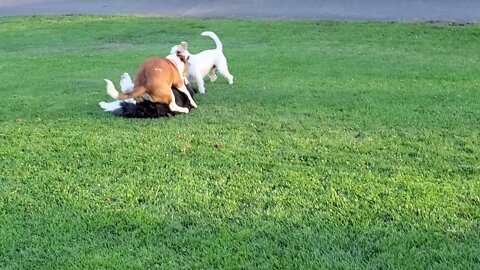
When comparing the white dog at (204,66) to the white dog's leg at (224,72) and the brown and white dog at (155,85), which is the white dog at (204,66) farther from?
the brown and white dog at (155,85)

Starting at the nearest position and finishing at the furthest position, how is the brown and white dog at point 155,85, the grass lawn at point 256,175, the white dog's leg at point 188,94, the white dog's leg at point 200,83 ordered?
the grass lawn at point 256,175, the brown and white dog at point 155,85, the white dog's leg at point 188,94, the white dog's leg at point 200,83

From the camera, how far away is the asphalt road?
14.9 m

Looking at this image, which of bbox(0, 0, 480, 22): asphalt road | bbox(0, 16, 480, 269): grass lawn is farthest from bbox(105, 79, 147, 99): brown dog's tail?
bbox(0, 0, 480, 22): asphalt road

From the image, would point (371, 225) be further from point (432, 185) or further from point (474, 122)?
point (474, 122)

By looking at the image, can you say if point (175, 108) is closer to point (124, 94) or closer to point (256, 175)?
point (124, 94)

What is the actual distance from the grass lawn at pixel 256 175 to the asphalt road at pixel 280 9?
700cm

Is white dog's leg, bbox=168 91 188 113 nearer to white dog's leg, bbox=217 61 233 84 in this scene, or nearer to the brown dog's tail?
the brown dog's tail

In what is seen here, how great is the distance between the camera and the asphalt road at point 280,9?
48.8 feet

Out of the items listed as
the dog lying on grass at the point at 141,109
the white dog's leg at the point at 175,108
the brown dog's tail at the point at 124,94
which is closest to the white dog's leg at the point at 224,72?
the dog lying on grass at the point at 141,109

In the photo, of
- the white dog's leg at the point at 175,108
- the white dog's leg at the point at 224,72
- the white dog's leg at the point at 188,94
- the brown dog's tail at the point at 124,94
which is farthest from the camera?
the white dog's leg at the point at 224,72

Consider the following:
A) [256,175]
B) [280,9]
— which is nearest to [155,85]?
[256,175]

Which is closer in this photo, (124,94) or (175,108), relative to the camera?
(124,94)

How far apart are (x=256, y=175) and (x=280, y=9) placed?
1330 centimetres

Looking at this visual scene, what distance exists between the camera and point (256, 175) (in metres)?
4.17
